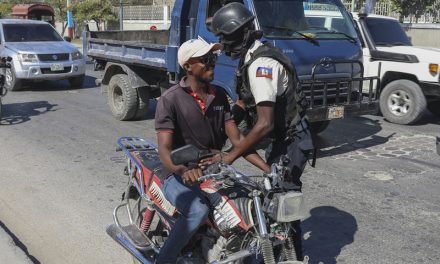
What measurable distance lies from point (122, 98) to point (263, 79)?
6.20 meters

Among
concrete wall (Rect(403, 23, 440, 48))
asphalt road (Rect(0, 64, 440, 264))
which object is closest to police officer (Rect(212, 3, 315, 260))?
asphalt road (Rect(0, 64, 440, 264))

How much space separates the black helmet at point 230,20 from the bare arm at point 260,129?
49 cm

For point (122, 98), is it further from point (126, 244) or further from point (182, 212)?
point (182, 212)

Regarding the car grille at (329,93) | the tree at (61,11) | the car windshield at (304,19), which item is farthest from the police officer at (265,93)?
the tree at (61,11)

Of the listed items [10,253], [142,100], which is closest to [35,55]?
[142,100]

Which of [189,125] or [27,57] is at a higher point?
[189,125]

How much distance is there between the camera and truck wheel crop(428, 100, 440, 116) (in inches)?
383

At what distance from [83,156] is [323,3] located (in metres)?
3.94

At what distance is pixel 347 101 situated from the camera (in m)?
6.99

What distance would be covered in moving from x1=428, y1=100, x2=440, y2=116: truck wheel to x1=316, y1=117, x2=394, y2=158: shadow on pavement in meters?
1.31

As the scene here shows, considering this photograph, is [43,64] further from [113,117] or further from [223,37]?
[223,37]

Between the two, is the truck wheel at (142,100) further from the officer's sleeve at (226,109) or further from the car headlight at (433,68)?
the officer's sleeve at (226,109)

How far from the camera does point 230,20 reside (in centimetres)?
314

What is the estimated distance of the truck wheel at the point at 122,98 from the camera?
8.70m
